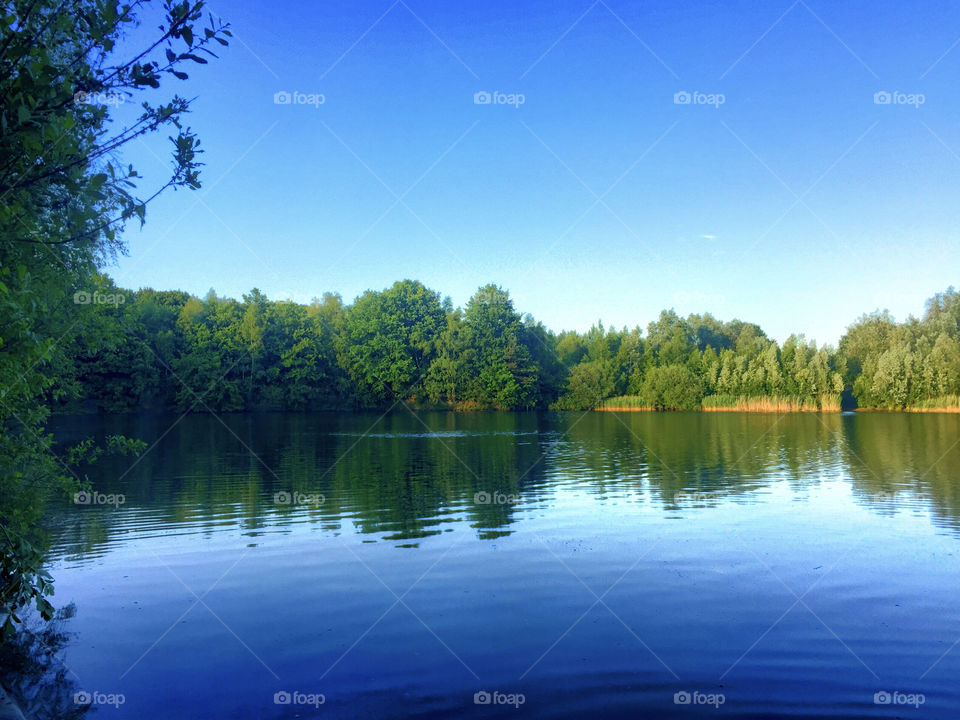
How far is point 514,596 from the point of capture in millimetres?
10328

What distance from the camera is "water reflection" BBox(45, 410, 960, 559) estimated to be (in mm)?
16203

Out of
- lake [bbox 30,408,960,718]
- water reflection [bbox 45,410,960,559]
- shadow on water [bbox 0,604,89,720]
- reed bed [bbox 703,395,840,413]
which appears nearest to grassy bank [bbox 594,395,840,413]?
reed bed [bbox 703,395,840,413]

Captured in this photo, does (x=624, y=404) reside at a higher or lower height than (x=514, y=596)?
higher

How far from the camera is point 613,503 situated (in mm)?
A: 18234

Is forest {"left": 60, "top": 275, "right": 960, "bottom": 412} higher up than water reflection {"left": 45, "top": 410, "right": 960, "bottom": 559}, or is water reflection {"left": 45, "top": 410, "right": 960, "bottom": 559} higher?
forest {"left": 60, "top": 275, "right": 960, "bottom": 412}

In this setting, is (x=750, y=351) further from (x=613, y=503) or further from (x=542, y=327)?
(x=613, y=503)

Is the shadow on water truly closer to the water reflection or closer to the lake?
the lake

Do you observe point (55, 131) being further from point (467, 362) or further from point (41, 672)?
point (467, 362)

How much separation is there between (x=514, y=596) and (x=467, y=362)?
77.3m

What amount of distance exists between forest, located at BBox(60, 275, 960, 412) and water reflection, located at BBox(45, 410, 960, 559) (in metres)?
31.8

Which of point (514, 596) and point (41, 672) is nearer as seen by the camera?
point (41, 672)

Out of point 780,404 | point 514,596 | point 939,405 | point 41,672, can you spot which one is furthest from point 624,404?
point 41,672

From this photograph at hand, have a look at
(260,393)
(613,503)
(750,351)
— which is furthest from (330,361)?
(613,503)

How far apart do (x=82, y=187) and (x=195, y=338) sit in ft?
259
